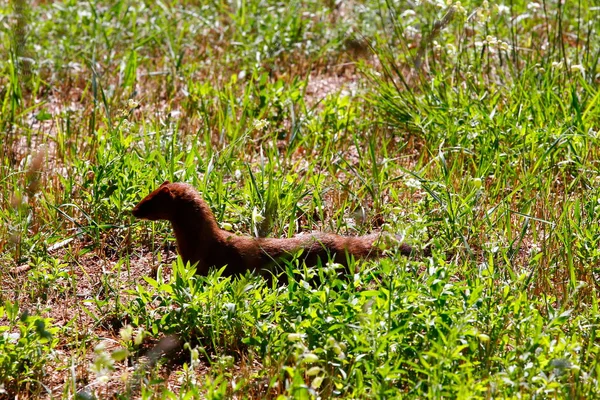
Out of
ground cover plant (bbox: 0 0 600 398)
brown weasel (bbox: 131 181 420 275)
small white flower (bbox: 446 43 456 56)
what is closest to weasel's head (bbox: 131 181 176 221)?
brown weasel (bbox: 131 181 420 275)

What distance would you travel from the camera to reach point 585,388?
346cm

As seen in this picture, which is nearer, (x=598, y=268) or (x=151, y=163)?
(x=598, y=268)

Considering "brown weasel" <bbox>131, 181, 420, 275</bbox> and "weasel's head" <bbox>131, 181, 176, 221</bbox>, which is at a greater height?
"weasel's head" <bbox>131, 181, 176, 221</bbox>

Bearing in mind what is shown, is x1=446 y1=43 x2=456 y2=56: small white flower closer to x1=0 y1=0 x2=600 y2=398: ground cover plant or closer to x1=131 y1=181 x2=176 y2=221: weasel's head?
x1=0 y1=0 x2=600 y2=398: ground cover plant

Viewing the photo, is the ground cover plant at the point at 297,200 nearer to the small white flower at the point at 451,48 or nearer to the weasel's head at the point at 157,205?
the small white flower at the point at 451,48

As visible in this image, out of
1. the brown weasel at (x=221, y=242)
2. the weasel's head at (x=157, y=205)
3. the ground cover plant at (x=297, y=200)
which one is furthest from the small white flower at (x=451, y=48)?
the weasel's head at (x=157, y=205)

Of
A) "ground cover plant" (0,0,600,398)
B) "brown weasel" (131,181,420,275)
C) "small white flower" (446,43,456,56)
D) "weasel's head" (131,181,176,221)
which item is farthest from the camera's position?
"small white flower" (446,43,456,56)

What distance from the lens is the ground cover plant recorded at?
3695mm

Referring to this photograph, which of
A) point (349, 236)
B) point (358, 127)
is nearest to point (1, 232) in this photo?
point (349, 236)

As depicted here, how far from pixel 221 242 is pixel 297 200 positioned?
577mm

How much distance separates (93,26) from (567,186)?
3.99 m

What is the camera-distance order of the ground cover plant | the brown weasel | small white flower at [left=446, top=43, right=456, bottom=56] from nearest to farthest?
the ground cover plant → the brown weasel → small white flower at [left=446, top=43, right=456, bottom=56]

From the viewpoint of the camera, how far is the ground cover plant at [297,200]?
370 centimetres

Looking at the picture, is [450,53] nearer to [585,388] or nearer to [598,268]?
[598,268]
